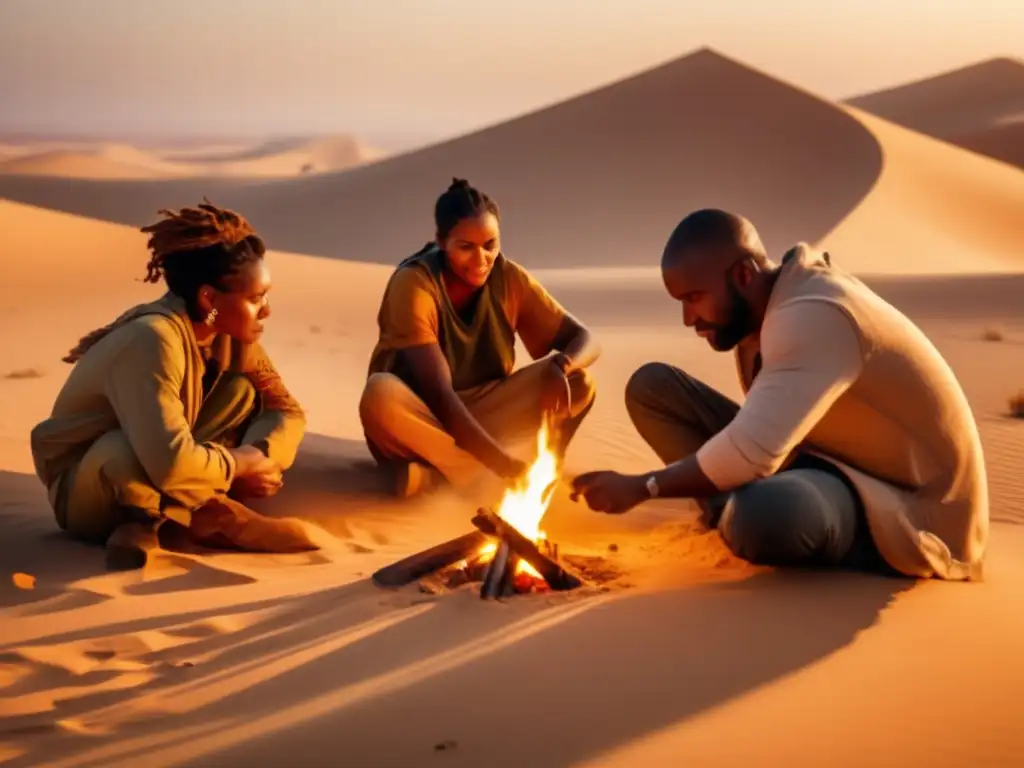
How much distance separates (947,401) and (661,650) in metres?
1.37

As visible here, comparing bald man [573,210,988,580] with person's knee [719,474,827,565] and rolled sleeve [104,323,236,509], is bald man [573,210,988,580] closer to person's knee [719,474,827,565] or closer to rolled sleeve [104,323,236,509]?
person's knee [719,474,827,565]

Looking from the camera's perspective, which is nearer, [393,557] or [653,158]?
[393,557]

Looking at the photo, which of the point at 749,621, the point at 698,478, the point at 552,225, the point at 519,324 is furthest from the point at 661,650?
the point at 552,225

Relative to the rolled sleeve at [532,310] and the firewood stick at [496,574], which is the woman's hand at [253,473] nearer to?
the firewood stick at [496,574]

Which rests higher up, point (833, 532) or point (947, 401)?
point (947, 401)

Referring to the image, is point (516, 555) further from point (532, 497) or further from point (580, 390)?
point (580, 390)

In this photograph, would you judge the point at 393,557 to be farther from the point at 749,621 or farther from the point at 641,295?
the point at 641,295

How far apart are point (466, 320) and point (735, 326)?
2.14 metres

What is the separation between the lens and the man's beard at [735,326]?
4.45 meters

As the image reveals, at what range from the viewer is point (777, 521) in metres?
4.31

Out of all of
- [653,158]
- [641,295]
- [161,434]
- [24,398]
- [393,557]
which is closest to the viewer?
[161,434]

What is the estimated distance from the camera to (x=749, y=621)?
4.08 metres

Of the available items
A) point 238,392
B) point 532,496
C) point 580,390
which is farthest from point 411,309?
point 532,496

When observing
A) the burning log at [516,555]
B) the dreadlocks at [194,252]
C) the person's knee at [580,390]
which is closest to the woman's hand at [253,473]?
the dreadlocks at [194,252]
